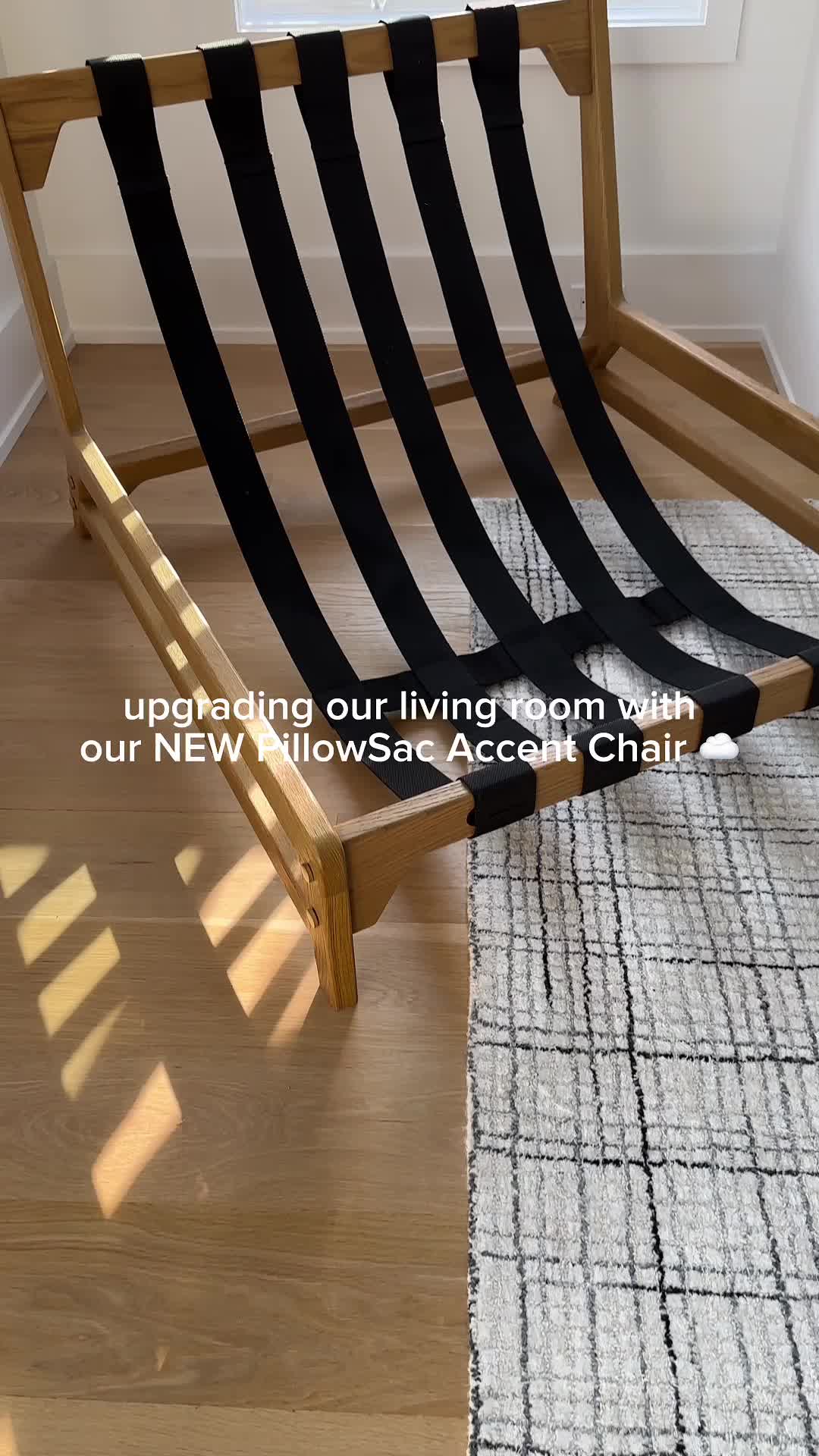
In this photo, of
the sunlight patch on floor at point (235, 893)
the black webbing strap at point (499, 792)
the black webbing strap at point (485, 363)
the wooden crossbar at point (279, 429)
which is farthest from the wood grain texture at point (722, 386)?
the sunlight patch on floor at point (235, 893)

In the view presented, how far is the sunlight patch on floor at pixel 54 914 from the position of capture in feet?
4.76

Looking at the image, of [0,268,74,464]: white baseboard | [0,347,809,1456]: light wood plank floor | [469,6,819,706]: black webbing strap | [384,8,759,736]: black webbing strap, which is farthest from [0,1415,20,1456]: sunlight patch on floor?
[0,268,74,464]: white baseboard

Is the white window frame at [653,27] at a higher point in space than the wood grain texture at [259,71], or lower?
lower

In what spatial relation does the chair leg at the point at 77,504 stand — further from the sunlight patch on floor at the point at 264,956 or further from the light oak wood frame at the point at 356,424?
the sunlight patch on floor at the point at 264,956

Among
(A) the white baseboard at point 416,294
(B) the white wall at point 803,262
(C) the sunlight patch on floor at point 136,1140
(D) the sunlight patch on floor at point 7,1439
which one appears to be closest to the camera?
(D) the sunlight patch on floor at point 7,1439

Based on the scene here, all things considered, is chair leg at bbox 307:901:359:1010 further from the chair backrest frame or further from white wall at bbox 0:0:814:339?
white wall at bbox 0:0:814:339

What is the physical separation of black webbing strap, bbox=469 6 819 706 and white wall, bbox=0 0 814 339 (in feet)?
1.76

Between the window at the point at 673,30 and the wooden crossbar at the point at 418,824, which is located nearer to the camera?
the wooden crossbar at the point at 418,824

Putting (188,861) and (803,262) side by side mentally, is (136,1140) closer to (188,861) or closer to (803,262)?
(188,861)

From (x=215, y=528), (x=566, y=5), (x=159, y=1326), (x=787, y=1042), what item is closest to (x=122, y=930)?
(x=159, y=1326)

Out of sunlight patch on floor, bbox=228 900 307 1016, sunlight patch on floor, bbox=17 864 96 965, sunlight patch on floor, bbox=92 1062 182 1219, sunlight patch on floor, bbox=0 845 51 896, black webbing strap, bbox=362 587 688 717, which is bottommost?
sunlight patch on floor, bbox=228 900 307 1016

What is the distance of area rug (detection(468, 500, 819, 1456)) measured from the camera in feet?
3.44

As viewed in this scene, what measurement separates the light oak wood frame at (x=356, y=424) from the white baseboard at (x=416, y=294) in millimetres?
563

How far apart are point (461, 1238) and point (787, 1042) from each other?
42 centimetres
